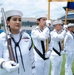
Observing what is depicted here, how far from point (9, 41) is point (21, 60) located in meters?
0.38

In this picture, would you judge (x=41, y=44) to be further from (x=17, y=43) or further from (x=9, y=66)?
(x=9, y=66)

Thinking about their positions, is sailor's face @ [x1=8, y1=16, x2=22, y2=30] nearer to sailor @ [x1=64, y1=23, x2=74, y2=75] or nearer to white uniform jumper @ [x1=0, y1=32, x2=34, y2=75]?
white uniform jumper @ [x1=0, y1=32, x2=34, y2=75]

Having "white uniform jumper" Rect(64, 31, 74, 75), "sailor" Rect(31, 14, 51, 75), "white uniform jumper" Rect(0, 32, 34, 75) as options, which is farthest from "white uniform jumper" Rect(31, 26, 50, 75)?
"white uniform jumper" Rect(0, 32, 34, 75)

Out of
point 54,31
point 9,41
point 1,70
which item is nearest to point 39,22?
point 54,31

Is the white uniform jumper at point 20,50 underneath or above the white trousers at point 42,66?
above

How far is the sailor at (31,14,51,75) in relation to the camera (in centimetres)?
601

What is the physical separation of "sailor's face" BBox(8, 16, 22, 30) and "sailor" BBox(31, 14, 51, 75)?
212 cm

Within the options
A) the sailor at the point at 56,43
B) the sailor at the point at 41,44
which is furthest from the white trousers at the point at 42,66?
the sailor at the point at 56,43

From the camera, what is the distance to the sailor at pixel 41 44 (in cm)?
601

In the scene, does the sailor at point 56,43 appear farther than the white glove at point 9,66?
Yes

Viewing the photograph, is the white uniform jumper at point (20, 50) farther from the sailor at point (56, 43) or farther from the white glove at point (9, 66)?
the sailor at point (56, 43)

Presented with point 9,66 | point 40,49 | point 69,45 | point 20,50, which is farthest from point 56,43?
point 9,66

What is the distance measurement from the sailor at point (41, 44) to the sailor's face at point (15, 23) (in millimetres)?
2124

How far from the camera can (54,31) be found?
738 cm
